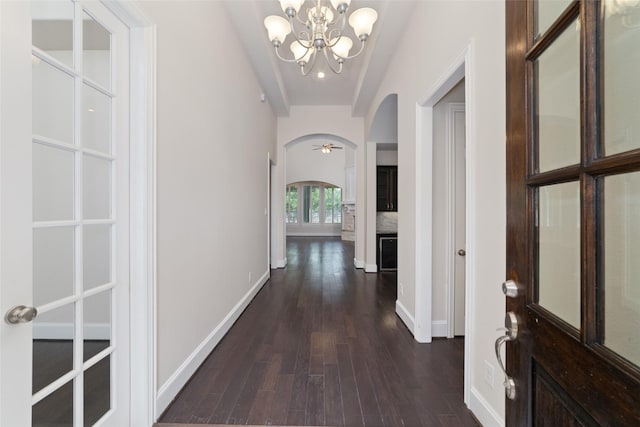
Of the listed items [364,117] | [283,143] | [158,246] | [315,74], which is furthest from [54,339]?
[364,117]

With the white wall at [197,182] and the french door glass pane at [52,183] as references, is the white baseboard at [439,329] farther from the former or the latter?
the french door glass pane at [52,183]

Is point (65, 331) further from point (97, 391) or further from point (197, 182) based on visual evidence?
point (197, 182)

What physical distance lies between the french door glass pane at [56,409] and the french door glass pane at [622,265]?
1805mm

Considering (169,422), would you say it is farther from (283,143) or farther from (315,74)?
(283,143)

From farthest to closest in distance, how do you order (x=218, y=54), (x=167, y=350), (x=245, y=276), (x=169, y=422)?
(x=245, y=276) → (x=218, y=54) → (x=167, y=350) → (x=169, y=422)

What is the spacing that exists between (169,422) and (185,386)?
1.11 feet

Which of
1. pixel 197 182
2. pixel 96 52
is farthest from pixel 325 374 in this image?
pixel 96 52

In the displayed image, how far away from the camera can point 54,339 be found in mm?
1185

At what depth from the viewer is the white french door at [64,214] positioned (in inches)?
37.4

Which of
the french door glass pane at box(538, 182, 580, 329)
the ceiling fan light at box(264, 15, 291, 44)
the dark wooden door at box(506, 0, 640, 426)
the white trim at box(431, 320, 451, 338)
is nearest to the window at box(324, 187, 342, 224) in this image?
the white trim at box(431, 320, 451, 338)

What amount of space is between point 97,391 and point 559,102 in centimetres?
218

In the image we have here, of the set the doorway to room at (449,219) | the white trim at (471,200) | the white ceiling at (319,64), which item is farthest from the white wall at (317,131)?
the white trim at (471,200)

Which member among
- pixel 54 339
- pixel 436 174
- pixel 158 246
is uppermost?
pixel 436 174

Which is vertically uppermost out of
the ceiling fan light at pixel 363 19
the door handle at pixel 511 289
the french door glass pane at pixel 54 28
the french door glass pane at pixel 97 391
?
the ceiling fan light at pixel 363 19
